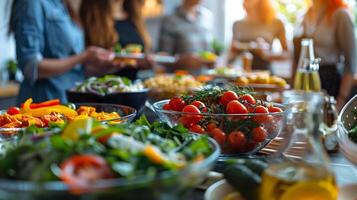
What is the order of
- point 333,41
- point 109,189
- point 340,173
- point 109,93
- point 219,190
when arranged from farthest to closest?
point 333,41
point 109,93
point 340,173
point 219,190
point 109,189

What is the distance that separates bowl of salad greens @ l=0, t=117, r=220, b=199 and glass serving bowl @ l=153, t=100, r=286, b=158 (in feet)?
0.81

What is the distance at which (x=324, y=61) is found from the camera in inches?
90.4

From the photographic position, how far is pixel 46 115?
0.96 metres

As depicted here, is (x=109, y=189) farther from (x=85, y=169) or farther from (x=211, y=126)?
(x=211, y=126)

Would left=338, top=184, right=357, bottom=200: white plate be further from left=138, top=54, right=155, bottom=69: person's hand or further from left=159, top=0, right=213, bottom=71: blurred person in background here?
left=159, top=0, right=213, bottom=71: blurred person in background

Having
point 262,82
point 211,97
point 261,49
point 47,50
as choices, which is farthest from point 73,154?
point 261,49

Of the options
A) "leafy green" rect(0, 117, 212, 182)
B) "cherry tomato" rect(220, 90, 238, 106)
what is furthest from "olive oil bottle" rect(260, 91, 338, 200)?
"cherry tomato" rect(220, 90, 238, 106)

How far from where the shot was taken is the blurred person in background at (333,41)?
2172 millimetres

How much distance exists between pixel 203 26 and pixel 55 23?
1927 millimetres

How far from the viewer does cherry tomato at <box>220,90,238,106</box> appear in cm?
91


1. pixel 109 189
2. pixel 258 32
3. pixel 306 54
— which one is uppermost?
pixel 258 32

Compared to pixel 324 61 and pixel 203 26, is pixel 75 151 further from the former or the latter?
pixel 203 26

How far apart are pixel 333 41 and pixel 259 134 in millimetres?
1567

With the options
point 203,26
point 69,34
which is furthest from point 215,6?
point 69,34
